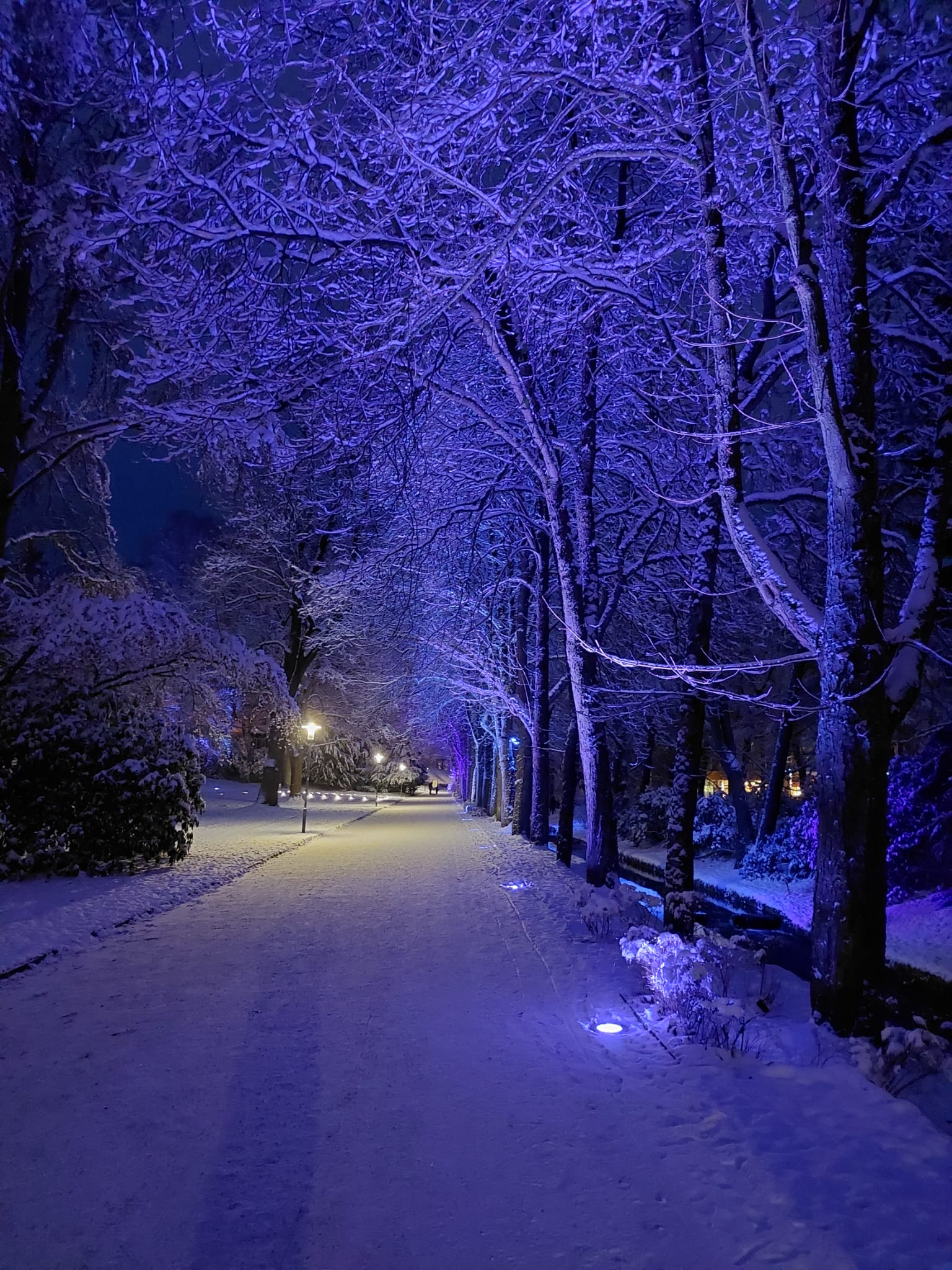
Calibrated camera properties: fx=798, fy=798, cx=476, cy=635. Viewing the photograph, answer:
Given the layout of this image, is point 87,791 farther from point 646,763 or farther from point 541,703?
point 646,763

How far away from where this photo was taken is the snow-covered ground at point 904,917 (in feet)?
38.8

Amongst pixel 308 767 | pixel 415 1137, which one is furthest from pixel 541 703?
pixel 308 767

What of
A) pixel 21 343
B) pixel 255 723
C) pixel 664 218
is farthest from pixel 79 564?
pixel 664 218

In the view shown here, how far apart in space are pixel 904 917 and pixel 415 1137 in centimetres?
1286

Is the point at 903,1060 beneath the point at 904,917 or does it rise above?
above

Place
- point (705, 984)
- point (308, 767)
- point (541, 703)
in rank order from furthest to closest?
point (308, 767) < point (541, 703) < point (705, 984)

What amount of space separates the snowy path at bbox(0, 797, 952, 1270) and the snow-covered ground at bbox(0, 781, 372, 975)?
1.16m

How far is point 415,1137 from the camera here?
396cm

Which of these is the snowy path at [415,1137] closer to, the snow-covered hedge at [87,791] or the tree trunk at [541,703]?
the snow-covered hedge at [87,791]

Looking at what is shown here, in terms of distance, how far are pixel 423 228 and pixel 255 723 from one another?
47.8 ft

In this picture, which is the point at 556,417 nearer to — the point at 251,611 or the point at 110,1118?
the point at 110,1118

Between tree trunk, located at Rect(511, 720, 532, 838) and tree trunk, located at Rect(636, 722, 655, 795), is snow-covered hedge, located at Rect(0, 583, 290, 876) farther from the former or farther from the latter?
tree trunk, located at Rect(636, 722, 655, 795)

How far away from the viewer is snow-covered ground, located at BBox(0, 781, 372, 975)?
319 inches

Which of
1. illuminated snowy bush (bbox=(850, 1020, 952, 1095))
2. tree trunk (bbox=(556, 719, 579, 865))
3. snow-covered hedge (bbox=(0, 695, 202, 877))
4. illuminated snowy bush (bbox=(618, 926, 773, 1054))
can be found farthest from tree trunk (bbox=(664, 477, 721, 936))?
snow-covered hedge (bbox=(0, 695, 202, 877))
